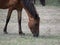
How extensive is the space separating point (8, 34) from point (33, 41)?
1.32 meters

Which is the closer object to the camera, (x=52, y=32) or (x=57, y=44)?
(x=57, y=44)

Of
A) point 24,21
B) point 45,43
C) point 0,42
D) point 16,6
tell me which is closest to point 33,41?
point 45,43

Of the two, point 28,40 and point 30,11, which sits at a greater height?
point 30,11

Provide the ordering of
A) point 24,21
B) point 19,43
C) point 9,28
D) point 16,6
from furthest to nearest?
1. point 24,21
2. point 9,28
3. point 16,6
4. point 19,43

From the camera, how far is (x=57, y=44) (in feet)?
23.5

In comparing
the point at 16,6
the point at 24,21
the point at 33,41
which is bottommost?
the point at 24,21

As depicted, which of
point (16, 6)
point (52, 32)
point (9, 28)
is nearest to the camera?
point (16, 6)

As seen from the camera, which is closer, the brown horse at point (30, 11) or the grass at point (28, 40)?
the grass at point (28, 40)

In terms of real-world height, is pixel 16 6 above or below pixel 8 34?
above

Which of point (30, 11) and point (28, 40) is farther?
point (30, 11)

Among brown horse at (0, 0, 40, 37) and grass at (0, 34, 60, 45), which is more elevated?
brown horse at (0, 0, 40, 37)

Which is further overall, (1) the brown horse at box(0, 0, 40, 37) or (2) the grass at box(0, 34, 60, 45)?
(1) the brown horse at box(0, 0, 40, 37)

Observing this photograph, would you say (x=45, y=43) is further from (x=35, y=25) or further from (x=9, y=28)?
(x=9, y=28)

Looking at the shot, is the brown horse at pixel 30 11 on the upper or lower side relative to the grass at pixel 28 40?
upper
